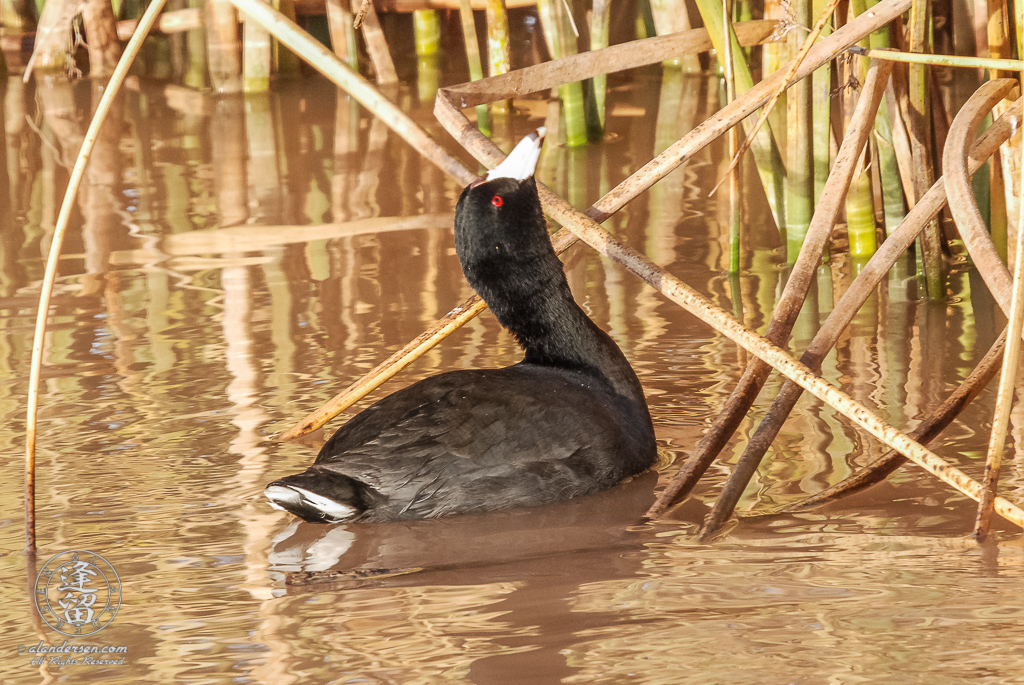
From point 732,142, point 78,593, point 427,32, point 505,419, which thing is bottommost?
point 78,593

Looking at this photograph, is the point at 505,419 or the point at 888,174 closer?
the point at 505,419

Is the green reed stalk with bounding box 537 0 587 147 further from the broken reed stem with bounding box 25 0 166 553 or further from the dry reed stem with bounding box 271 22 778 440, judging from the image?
the broken reed stem with bounding box 25 0 166 553

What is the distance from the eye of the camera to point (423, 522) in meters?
2.98

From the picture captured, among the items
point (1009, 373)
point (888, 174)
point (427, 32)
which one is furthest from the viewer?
point (427, 32)

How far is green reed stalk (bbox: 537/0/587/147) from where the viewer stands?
237 inches

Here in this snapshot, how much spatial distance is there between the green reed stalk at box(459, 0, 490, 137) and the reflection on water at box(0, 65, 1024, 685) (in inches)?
20.4

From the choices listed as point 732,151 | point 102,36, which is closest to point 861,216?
point 732,151

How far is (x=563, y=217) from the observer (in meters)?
3.17

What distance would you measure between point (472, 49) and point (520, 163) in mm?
3030

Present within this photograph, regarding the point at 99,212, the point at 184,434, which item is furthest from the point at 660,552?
the point at 99,212

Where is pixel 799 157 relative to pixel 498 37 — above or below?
below

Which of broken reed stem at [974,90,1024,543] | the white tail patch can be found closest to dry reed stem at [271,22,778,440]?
the white tail patch

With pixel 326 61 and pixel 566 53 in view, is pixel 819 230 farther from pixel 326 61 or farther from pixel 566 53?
pixel 566 53

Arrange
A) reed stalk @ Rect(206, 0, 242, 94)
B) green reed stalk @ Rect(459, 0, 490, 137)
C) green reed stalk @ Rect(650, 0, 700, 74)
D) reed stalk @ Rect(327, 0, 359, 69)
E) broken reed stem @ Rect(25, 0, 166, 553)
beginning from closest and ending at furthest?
broken reed stem @ Rect(25, 0, 166, 553)
green reed stalk @ Rect(459, 0, 490, 137)
green reed stalk @ Rect(650, 0, 700, 74)
reed stalk @ Rect(327, 0, 359, 69)
reed stalk @ Rect(206, 0, 242, 94)
